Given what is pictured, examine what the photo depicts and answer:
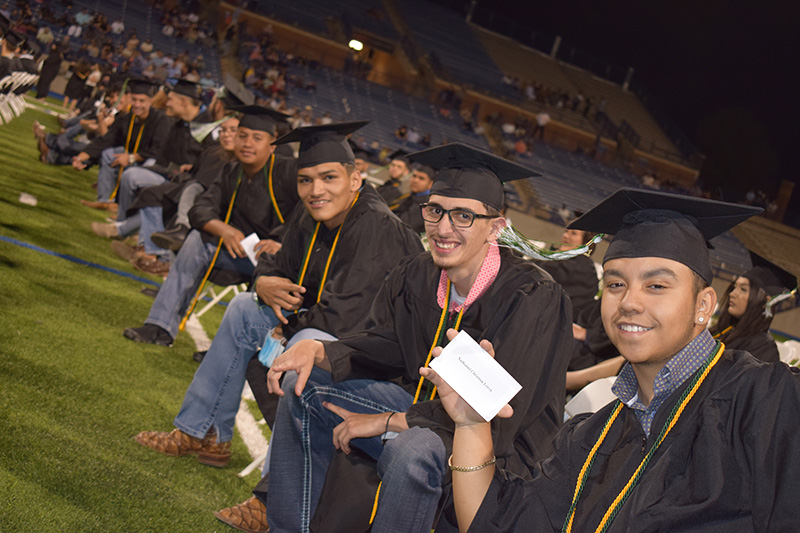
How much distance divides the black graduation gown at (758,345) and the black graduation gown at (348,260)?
2478 millimetres

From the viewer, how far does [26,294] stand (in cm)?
521

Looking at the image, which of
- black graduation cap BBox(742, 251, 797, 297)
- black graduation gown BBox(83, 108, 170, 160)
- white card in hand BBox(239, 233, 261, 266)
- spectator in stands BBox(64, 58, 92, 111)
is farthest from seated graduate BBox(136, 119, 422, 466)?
spectator in stands BBox(64, 58, 92, 111)

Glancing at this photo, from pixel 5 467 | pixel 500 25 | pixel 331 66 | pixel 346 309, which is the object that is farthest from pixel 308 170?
pixel 500 25

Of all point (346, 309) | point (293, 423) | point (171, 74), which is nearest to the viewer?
point (293, 423)

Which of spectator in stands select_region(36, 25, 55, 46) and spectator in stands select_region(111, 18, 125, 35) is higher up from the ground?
spectator in stands select_region(111, 18, 125, 35)

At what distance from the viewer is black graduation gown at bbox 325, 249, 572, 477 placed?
263cm

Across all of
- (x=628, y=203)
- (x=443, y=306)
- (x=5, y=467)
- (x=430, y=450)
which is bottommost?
A: (x=5, y=467)

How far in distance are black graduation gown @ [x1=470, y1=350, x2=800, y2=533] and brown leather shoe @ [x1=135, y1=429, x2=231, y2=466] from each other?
198 centimetres

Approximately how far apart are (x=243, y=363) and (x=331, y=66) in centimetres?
3087

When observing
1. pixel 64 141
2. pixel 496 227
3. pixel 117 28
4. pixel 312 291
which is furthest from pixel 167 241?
pixel 117 28

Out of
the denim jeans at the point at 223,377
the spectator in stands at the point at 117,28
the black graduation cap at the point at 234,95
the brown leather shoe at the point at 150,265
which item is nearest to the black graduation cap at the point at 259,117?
the black graduation cap at the point at 234,95

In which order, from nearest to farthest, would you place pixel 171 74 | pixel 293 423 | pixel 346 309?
pixel 293 423
pixel 346 309
pixel 171 74

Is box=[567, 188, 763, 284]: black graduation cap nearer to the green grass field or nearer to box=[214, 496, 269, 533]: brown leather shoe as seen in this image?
box=[214, 496, 269, 533]: brown leather shoe

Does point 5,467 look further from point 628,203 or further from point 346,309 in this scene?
point 628,203
